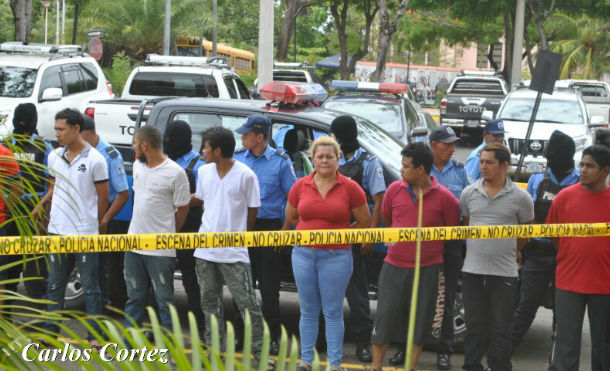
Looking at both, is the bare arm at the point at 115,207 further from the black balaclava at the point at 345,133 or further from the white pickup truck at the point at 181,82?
the white pickup truck at the point at 181,82

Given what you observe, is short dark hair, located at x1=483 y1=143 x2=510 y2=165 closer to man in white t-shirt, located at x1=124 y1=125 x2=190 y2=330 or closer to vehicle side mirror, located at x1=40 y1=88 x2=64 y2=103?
man in white t-shirt, located at x1=124 y1=125 x2=190 y2=330

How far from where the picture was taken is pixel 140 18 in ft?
133

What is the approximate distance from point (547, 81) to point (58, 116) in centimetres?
551

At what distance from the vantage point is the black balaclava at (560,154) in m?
6.45

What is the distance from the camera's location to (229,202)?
6340mm

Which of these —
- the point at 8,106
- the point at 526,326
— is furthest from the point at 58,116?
the point at 8,106

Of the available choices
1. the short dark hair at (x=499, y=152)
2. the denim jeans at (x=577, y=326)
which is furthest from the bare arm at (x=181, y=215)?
the denim jeans at (x=577, y=326)

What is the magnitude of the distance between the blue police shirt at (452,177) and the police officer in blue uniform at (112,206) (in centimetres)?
229

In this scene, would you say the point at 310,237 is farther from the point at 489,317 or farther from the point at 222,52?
the point at 222,52

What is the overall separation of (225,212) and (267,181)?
58 cm

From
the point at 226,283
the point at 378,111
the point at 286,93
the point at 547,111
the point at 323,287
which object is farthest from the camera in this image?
the point at 547,111

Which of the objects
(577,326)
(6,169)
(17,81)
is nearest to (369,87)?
(17,81)

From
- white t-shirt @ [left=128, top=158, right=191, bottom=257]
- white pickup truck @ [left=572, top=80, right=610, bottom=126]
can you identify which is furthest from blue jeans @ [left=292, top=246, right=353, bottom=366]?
white pickup truck @ [left=572, top=80, right=610, bottom=126]

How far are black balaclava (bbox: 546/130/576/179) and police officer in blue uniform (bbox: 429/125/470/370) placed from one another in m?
0.84
